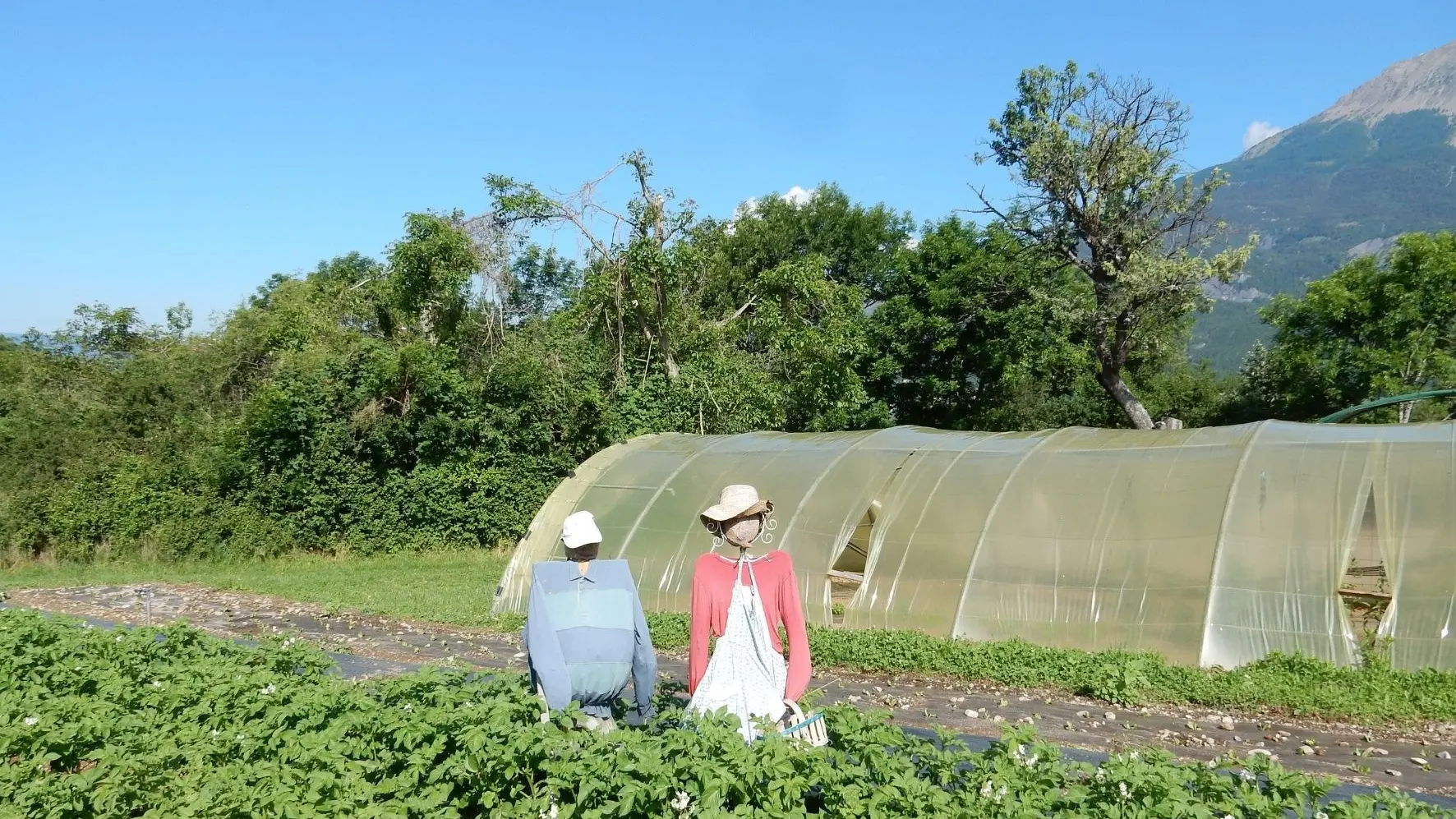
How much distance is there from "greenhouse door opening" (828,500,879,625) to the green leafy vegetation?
6.82 m

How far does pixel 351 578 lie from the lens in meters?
17.5

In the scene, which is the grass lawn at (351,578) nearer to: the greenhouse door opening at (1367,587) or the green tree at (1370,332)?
the greenhouse door opening at (1367,587)

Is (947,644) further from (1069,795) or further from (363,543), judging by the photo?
(363,543)

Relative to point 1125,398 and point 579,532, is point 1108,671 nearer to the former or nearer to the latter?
point 579,532

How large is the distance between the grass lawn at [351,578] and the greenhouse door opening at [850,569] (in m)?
4.35

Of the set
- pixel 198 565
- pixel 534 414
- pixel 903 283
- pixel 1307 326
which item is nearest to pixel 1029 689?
pixel 534 414

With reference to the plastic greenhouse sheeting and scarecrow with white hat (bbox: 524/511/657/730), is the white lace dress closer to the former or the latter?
scarecrow with white hat (bbox: 524/511/657/730)

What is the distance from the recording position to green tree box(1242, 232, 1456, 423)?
27453 millimetres

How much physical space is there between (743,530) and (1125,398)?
24.9m

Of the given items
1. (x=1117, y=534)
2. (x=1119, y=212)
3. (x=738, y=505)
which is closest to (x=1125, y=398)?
(x=1119, y=212)

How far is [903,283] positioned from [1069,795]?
2708cm

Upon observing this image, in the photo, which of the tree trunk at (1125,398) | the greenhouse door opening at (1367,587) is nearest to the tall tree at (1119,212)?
the tree trunk at (1125,398)

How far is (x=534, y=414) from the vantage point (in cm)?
2066

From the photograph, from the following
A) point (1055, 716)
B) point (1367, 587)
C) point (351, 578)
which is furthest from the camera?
point (351, 578)
